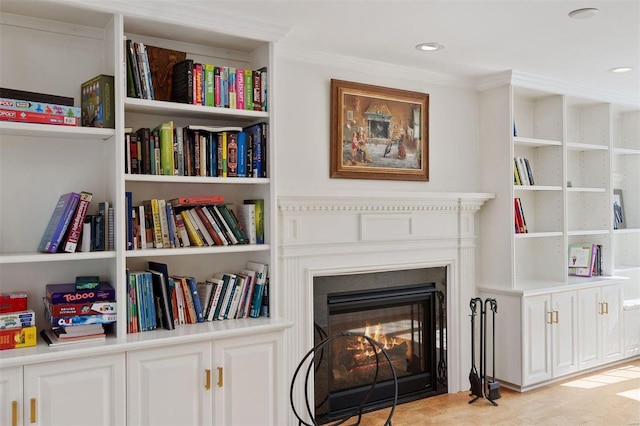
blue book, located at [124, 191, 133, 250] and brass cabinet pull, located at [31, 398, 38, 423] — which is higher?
blue book, located at [124, 191, 133, 250]

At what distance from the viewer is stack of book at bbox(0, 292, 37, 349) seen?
2449mm

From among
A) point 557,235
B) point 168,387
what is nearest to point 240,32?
point 168,387

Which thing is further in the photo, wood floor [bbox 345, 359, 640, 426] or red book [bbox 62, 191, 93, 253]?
wood floor [bbox 345, 359, 640, 426]

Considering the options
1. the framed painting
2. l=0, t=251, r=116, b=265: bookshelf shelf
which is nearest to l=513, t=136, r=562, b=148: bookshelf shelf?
the framed painting

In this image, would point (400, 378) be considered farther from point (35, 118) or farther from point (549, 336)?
point (35, 118)

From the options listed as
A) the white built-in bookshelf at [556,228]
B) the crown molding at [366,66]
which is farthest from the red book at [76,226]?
the white built-in bookshelf at [556,228]

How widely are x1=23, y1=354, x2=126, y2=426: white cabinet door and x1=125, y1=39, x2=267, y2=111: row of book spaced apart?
1310mm

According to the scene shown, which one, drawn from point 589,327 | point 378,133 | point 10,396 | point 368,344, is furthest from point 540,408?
point 10,396

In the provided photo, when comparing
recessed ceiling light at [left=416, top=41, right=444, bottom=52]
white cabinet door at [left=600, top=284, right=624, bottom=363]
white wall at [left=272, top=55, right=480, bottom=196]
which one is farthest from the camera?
white cabinet door at [left=600, top=284, right=624, bottom=363]

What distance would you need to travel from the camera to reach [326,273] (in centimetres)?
369

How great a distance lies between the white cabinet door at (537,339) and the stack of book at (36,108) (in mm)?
3399

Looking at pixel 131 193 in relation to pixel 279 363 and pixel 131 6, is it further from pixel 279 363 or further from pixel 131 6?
pixel 279 363

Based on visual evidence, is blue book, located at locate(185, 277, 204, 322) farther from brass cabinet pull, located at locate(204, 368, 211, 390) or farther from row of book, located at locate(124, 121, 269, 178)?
row of book, located at locate(124, 121, 269, 178)

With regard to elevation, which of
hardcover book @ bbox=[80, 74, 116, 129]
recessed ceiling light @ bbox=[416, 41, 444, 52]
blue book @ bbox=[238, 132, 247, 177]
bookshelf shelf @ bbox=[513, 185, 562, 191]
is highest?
recessed ceiling light @ bbox=[416, 41, 444, 52]
